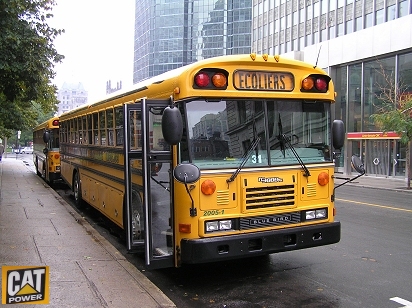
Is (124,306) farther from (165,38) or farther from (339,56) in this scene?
(165,38)

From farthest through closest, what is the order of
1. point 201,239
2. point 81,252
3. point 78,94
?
point 78,94, point 81,252, point 201,239

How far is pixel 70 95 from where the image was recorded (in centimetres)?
15175

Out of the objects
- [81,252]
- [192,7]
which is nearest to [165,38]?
[192,7]

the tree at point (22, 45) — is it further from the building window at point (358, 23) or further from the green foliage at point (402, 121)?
the building window at point (358, 23)

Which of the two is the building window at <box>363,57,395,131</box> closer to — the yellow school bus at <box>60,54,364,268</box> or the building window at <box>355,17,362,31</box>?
the building window at <box>355,17,362,31</box>

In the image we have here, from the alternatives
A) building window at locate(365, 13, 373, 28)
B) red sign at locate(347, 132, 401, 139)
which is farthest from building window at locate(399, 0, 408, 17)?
red sign at locate(347, 132, 401, 139)

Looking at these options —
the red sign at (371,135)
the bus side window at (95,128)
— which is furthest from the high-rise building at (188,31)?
the bus side window at (95,128)

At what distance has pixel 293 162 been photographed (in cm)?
580

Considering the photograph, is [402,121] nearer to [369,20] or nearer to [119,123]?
[369,20]

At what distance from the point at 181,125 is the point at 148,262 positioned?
1.75 m

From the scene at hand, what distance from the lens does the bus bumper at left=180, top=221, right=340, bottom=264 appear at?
515 cm

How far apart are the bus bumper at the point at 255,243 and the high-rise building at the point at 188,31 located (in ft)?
322

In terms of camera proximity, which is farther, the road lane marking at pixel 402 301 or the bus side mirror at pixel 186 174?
the road lane marking at pixel 402 301

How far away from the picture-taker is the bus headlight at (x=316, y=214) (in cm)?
592
